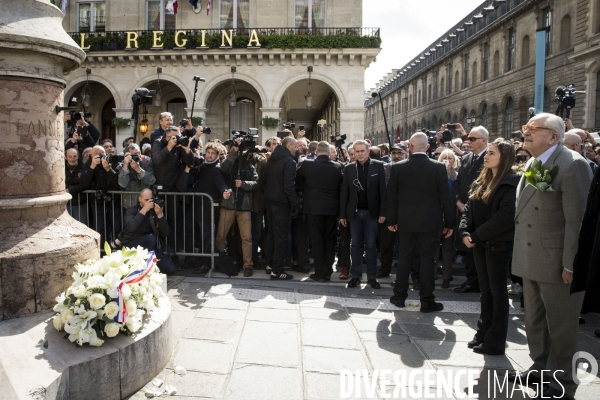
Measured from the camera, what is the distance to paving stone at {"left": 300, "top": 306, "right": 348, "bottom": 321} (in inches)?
201

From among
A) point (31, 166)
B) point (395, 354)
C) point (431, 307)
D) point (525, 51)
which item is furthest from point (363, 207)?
point (525, 51)

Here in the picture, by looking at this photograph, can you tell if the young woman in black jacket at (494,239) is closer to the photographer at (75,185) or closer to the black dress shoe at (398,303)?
the black dress shoe at (398,303)

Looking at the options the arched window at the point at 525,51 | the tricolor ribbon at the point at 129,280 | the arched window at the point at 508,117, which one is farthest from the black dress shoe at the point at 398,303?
the arched window at the point at 525,51

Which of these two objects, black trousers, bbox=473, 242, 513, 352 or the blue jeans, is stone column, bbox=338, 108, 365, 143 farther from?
black trousers, bbox=473, 242, 513, 352

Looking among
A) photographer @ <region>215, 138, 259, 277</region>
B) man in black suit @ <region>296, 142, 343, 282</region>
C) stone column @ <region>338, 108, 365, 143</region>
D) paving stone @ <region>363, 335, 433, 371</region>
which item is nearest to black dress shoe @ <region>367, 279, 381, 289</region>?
man in black suit @ <region>296, 142, 343, 282</region>

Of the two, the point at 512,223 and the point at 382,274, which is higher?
the point at 512,223

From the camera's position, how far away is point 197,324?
183 inches

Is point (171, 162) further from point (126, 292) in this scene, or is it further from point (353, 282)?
point (126, 292)

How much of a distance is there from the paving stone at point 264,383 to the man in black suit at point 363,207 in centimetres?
311

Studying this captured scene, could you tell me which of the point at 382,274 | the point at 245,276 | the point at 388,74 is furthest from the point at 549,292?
the point at 388,74

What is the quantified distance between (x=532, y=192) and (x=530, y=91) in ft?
118

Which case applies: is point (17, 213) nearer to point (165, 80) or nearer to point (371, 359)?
point (371, 359)

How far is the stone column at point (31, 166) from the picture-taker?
3.37m

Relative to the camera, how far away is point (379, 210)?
6738mm
